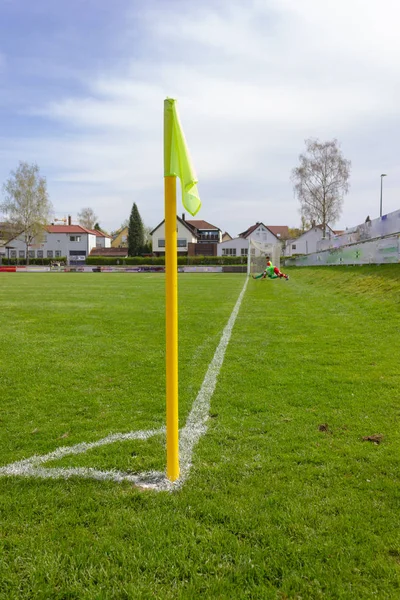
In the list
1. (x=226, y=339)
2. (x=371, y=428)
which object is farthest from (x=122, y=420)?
(x=226, y=339)

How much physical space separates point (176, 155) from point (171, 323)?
3.79 ft

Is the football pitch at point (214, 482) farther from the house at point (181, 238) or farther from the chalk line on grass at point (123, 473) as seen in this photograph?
the house at point (181, 238)

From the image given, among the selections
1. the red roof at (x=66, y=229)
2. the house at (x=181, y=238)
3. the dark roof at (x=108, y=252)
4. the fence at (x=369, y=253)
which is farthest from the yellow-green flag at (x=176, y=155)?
the red roof at (x=66, y=229)

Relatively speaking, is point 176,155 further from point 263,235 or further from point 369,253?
point 263,235

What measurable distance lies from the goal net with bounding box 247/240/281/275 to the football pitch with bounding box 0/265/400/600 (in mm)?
29974

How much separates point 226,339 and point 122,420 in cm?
404

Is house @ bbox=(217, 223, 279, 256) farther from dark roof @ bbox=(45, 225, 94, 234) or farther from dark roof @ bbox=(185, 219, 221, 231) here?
dark roof @ bbox=(45, 225, 94, 234)

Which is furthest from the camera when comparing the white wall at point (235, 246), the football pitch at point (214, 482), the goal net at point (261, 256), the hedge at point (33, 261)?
the white wall at point (235, 246)

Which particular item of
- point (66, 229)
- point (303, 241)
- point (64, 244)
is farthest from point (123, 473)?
point (66, 229)

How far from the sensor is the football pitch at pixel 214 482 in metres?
2.02

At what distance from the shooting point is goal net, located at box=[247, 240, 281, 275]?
118 feet

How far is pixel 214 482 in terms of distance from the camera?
2809 millimetres

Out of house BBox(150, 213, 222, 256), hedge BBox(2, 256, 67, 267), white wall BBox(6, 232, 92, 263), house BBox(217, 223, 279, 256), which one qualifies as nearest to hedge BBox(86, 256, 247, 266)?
hedge BBox(2, 256, 67, 267)

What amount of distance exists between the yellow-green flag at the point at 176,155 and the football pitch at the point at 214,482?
1.96 m
